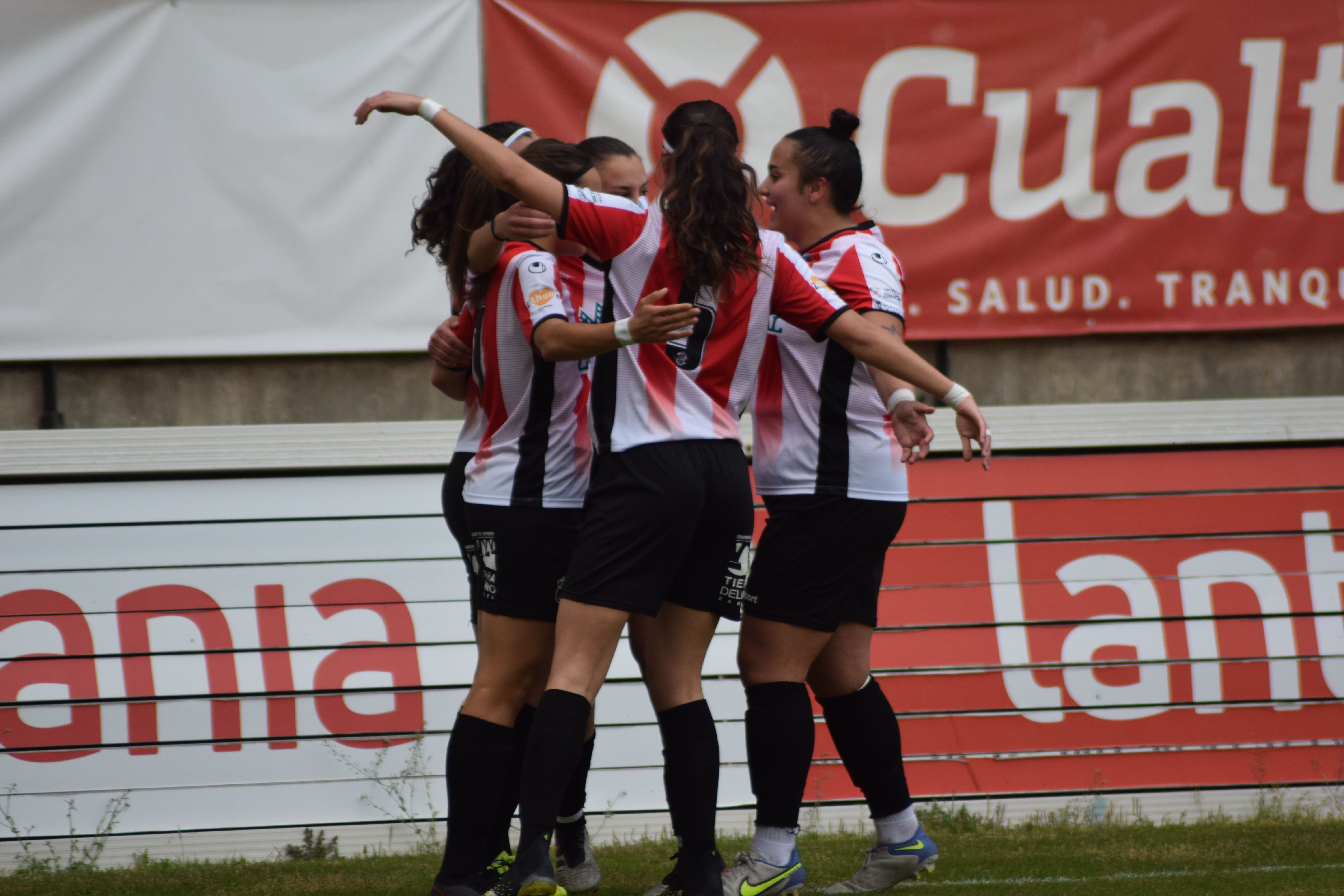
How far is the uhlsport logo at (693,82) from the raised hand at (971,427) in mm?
2194

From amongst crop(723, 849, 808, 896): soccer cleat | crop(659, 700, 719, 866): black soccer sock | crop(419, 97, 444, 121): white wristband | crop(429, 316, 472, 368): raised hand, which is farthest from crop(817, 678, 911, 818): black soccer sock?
crop(419, 97, 444, 121): white wristband

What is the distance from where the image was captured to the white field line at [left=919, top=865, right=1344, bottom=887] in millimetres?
3166

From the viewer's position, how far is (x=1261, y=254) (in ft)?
16.2

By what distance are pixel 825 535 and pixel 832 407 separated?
332 mm

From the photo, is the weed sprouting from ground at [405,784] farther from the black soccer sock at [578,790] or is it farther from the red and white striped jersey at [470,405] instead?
the red and white striped jersey at [470,405]

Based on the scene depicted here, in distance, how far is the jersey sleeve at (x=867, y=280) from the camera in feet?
9.53

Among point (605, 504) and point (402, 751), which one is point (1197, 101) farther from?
point (402, 751)

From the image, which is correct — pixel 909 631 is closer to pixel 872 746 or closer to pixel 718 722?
pixel 718 722

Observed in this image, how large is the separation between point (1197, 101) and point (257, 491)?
416 cm

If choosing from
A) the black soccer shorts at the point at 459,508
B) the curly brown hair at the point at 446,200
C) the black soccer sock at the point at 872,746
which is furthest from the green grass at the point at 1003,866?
the curly brown hair at the point at 446,200

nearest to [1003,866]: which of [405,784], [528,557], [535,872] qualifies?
[535,872]

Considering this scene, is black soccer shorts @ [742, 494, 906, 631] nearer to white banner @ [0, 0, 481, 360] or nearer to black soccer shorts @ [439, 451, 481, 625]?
black soccer shorts @ [439, 451, 481, 625]

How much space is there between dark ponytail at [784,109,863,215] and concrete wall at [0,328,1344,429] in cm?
204

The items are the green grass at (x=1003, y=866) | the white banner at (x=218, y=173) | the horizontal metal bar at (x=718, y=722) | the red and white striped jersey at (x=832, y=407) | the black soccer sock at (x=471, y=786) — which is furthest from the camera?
the white banner at (x=218, y=173)
